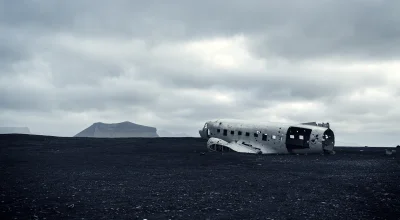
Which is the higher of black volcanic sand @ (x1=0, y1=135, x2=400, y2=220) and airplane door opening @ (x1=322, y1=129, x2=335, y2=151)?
airplane door opening @ (x1=322, y1=129, x2=335, y2=151)

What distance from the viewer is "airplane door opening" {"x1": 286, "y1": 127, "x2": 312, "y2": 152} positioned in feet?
112

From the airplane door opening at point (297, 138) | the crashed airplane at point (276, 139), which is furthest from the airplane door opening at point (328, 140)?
the airplane door opening at point (297, 138)

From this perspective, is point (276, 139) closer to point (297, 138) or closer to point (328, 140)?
point (297, 138)

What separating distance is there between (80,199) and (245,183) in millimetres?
8475

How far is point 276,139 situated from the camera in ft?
115

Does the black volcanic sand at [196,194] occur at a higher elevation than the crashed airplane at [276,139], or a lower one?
lower

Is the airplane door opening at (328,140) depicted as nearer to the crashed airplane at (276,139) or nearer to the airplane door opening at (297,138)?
the crashed airplane at (276,139)

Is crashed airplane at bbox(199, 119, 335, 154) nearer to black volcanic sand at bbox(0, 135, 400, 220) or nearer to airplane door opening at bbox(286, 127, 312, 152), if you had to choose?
airplane door opening at bbox(286, 127, 312, 152)

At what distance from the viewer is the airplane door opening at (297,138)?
3413 cm

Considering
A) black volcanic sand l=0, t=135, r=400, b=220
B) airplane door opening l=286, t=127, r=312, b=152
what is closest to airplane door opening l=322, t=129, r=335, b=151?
airplane door opening l=286, t=127, r=312, b=152

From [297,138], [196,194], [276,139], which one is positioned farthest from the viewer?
[297,138]

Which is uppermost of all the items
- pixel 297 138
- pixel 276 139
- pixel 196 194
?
pixel 297 138

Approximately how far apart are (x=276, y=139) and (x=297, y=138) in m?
2.53

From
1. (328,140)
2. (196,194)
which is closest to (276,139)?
(328,140)
